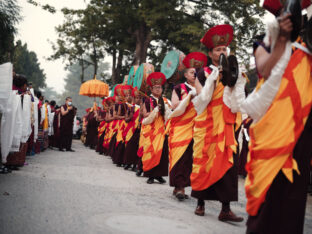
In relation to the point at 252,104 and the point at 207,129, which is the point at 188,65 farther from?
the point at 252,104

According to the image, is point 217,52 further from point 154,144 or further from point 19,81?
point 19,81

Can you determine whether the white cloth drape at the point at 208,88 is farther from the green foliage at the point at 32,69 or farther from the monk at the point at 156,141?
the green foliage at the point at 32,69

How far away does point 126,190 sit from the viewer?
6.25m

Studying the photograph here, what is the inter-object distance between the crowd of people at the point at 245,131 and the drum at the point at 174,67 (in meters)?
0.54

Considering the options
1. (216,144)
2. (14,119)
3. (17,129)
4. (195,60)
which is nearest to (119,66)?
(17,129)

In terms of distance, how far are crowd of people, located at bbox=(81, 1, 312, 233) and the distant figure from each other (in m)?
7.54

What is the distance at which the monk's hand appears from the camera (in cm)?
266

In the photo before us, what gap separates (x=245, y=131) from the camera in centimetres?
958

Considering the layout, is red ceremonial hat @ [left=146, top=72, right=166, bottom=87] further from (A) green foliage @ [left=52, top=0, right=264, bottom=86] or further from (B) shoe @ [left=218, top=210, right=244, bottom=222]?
(A) green foliage @ [left=52, top=0, right=264, bottom=86]

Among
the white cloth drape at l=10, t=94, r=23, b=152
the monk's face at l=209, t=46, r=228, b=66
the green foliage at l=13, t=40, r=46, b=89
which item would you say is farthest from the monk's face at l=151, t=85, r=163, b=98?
the green foliage at l=13, t=40, r=46, b=89

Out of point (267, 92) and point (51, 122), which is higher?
point (267, 92)

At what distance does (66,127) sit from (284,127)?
13.8 metres

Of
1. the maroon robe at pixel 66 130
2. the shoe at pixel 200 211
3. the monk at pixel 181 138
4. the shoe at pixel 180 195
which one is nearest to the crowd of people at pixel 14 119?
the monk at pixel 181 138

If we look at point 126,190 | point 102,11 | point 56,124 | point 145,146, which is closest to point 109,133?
point 56,124
